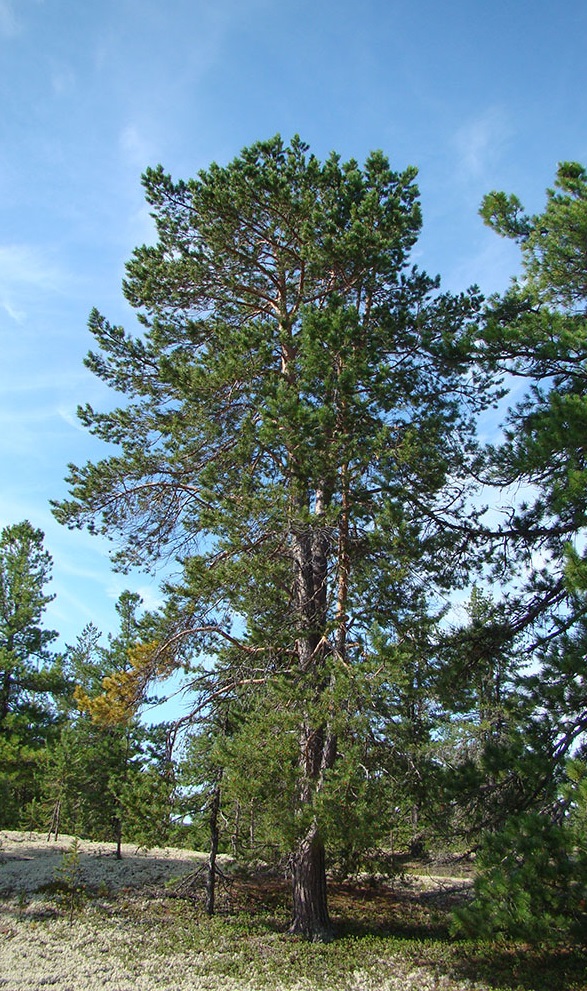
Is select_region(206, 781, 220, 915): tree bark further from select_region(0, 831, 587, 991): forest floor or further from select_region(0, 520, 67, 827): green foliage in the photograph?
select_region(0, 520, 67, 827): green foliage

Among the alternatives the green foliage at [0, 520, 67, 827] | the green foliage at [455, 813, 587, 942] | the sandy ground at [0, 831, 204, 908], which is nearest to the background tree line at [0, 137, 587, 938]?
the green foliage at [455, 813, 587, 942]

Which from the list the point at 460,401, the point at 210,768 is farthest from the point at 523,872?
the point at 460,401

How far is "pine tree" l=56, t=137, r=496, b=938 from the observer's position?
807 cm

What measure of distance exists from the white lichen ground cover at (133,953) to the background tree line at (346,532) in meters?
1.18

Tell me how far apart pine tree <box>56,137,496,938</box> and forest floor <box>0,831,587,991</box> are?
3.48 ft

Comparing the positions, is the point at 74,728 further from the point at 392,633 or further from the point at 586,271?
the point at 586,271

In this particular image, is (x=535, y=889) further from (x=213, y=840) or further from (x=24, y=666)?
(x=24, y=666)

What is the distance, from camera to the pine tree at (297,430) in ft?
26.5

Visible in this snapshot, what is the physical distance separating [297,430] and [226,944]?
7.16 metres

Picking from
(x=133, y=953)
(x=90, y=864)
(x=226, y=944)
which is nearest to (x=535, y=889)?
(x=226, y=944)

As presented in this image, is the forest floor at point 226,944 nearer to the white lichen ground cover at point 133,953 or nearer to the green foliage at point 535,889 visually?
the white lichen ground cover at point 133,953

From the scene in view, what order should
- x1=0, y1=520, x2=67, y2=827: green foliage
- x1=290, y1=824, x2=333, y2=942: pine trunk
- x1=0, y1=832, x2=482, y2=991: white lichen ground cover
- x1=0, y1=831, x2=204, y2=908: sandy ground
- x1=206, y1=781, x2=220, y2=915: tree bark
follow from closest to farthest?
1. x1=0, y1=832, x2=482, y2=991: white lichen ground cover
2. x1=290, y1=824, x2=333, y2=942: pine trunk
3. x1=206, y1=781, x2=220, y2=915: tree bark
4. x1=0, y1=831, x2=204, y2=908: sandy ground
5. x1=0, y1=520, x2=67, y2=827: green foliage

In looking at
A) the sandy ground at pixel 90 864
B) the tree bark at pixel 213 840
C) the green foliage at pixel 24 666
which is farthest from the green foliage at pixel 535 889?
the green foliage at pixel 24 666

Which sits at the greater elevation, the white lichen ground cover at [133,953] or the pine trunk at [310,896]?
the pine trunk at [310,896]
